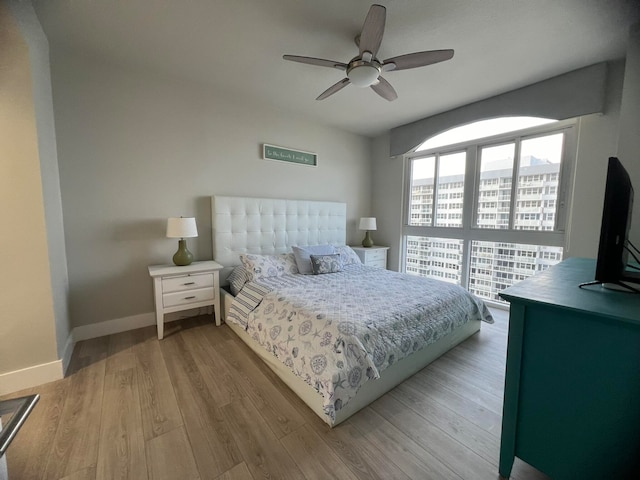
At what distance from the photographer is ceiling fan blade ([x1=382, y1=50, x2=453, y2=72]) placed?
174 cm

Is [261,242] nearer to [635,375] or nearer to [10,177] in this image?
[10,177]

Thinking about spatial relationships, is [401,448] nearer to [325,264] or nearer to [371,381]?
[371,381]

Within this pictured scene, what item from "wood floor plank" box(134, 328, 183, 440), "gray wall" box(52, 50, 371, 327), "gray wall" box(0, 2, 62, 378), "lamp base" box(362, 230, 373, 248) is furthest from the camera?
"lamp base" box(362, 230, 373, 248)

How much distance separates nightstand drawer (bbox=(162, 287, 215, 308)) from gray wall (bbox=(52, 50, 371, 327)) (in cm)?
50

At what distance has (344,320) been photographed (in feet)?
5.51

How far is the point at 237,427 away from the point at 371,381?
34.2 inches

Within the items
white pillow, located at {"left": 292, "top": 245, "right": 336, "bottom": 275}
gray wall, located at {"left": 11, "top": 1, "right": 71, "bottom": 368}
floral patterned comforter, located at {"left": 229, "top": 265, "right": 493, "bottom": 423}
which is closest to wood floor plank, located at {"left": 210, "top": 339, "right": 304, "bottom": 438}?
floral patterned comforter, located at {"left": 229, "top": 265, "right": 493, "bottom": 423}

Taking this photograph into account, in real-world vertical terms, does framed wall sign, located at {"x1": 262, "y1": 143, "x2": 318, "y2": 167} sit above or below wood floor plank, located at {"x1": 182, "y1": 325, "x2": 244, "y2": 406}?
above

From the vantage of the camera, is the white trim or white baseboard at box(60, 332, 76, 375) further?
white baseboard at box(60, 332, 76, 375)

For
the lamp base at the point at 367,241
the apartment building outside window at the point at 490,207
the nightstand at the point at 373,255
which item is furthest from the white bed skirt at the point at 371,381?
the lamp base at the point at 367,241

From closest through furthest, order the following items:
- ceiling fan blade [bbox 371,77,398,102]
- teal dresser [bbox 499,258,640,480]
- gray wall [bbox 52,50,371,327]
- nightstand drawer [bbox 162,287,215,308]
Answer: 1. teal dresser [bbox 499,258,640,480]
2. ceiling fan blade [bbox 371,77,398,102]
3. gray wall [bbox 52,50,371,327]
4. nightstand drawer [bbox 162,287,215,308]

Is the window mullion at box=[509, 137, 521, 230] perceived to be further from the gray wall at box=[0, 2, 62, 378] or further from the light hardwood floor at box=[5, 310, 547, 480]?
the gray wall at box=[0, 2, 62, 378]

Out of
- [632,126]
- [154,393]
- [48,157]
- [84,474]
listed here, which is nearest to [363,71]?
[632,126]

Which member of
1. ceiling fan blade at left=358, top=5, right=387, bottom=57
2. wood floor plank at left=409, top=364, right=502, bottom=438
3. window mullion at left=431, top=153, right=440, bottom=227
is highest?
ceiling fan blade at left=358, top=5, right=387, bottom=57
